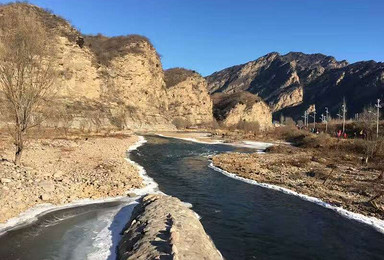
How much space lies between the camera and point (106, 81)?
274ft

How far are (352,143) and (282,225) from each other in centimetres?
3507

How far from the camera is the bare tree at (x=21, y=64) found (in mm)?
15250

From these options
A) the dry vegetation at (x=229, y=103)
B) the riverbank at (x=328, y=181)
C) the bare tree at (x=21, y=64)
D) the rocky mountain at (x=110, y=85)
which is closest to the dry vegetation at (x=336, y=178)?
the riverbank at (x=328, y=181)

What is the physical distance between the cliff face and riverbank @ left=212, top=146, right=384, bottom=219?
36.3 meters

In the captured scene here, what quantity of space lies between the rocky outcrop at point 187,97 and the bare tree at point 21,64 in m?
104

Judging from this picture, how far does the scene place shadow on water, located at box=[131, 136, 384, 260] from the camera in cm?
979

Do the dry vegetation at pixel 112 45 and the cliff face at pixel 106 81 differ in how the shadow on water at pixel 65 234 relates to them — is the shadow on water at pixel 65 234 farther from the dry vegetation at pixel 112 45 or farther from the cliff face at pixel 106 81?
the dry vegetation at pixel 112 45

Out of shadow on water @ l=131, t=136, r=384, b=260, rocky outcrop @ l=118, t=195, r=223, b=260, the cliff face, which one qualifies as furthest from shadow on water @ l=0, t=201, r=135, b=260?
the cliff face

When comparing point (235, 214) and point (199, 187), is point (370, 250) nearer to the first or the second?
point (235, 214)

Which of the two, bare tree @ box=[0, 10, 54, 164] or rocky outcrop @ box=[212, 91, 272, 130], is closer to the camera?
bare tree @ box=[0, 10, 54, 164]

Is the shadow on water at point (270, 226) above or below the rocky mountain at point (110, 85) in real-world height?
below

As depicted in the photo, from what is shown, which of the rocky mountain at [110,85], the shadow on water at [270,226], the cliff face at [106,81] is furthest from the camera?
the cliff face at [106,81]

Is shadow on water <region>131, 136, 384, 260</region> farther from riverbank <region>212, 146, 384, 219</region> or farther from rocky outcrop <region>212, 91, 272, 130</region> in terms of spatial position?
rocky outcrop <region>212, 91, 272, 130</region>

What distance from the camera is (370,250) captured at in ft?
33.0
